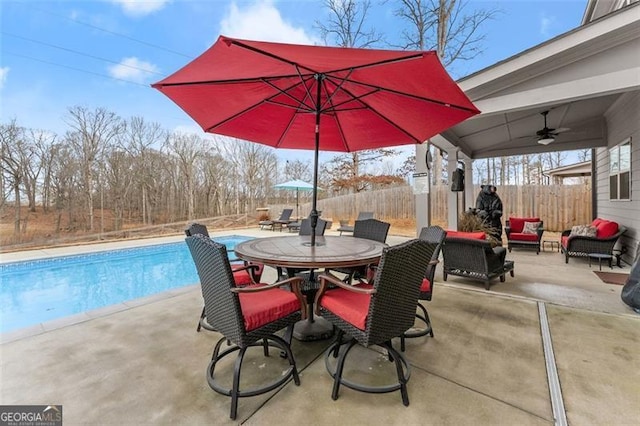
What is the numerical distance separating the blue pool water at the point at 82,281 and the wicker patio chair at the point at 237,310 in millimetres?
3080

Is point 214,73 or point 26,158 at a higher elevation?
point 26,158

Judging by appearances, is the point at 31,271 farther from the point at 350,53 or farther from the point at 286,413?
the point at 350,53

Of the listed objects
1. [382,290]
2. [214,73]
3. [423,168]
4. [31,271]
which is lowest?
[31,271]

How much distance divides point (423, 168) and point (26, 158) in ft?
42.3

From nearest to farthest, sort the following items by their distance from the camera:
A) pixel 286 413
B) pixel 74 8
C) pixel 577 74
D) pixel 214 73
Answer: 1. pixel 286 413
2. pixel 214 73
3. pixel 577 74
4. pixel 74 8

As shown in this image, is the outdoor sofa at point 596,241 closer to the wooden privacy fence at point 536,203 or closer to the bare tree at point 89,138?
the wooden privacy fence at point 536,203

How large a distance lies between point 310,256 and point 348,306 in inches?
19.7

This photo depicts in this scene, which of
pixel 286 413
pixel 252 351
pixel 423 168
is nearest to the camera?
pixel 286 413

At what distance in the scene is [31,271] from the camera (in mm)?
6211

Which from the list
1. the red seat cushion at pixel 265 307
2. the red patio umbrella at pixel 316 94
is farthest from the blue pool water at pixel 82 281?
the red seat cushion at pixel 265 307

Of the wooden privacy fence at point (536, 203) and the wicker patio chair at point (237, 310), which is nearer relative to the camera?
the wicker patio chair at point (237, 310)

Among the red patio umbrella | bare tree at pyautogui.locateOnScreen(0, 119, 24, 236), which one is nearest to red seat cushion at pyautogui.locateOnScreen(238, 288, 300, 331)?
the red patio umbrella

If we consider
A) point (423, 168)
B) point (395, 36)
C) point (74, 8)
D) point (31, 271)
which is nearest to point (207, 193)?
point (74, 8)

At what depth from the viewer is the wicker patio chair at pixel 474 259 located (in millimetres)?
3891
